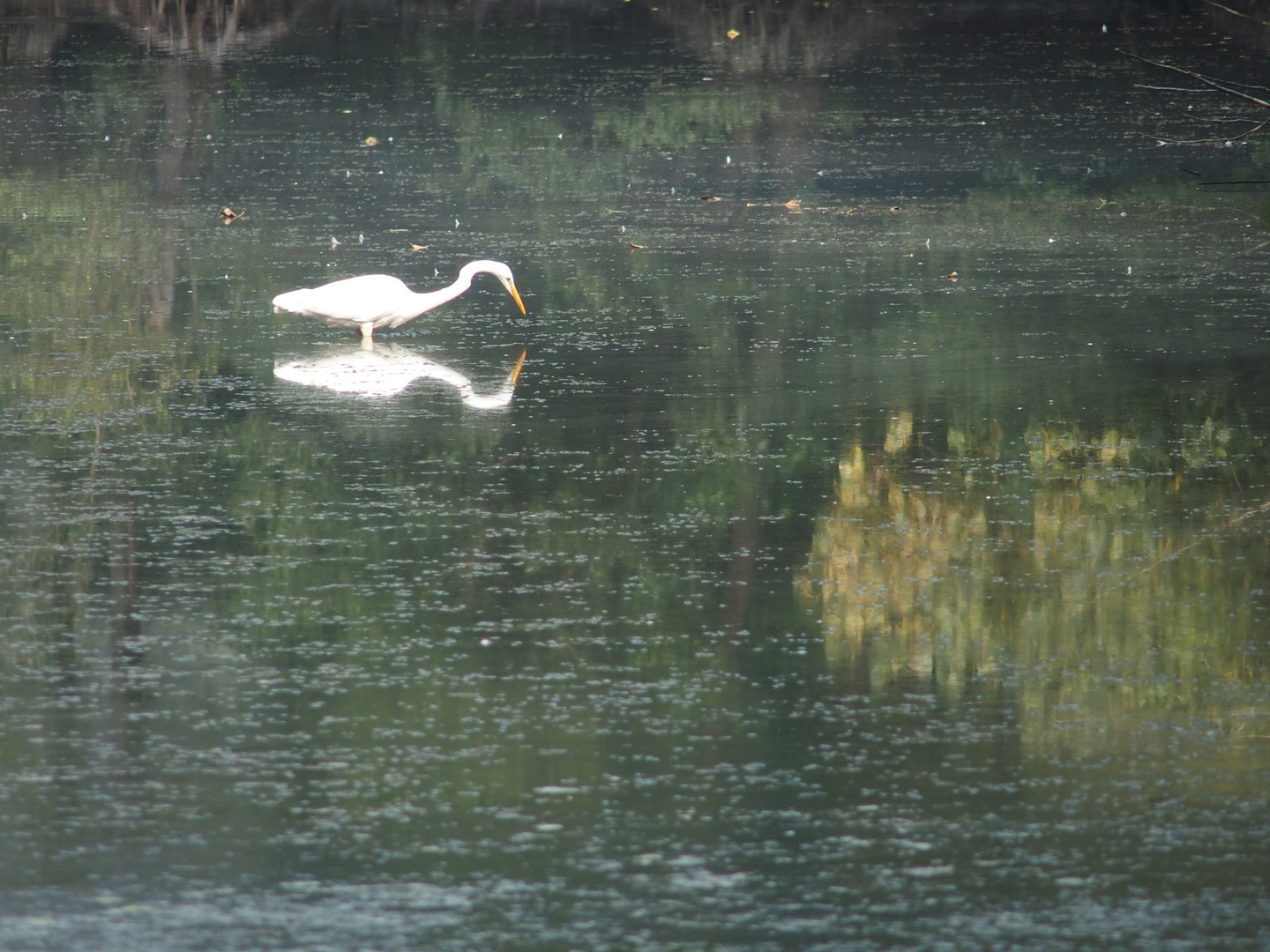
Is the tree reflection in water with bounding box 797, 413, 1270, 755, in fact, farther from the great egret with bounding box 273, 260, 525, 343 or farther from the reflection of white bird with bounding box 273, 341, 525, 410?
the great egret with bounding box 273, 260, 525, 343

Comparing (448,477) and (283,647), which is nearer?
(283,647)

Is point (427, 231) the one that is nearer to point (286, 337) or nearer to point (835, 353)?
point (286, 337)

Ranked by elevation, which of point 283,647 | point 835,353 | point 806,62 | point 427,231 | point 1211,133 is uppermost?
point 806,62

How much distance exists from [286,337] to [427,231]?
3076mm

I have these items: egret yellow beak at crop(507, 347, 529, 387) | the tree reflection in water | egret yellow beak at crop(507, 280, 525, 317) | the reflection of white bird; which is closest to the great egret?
egret yellow beak at crop(507, 280, 525, 317)

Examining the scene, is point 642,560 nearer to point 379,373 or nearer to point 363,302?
point 379,373

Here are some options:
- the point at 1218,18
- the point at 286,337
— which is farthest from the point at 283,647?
the point at 1218,18

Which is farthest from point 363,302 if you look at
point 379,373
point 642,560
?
point 642,560

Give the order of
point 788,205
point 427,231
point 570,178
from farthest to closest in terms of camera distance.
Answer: point 570,178 < point 788,205 < point 427,231

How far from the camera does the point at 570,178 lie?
15609 mm

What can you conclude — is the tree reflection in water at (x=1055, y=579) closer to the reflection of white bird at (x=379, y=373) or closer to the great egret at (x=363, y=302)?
the reflection of white bird at (x=379, y=373)

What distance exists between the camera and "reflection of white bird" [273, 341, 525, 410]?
9232mm

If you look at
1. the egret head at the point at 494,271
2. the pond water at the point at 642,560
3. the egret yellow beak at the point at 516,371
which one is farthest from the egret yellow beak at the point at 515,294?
the egret yellow beak at the point at 516,371

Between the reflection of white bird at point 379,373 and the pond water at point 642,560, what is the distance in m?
0.05
